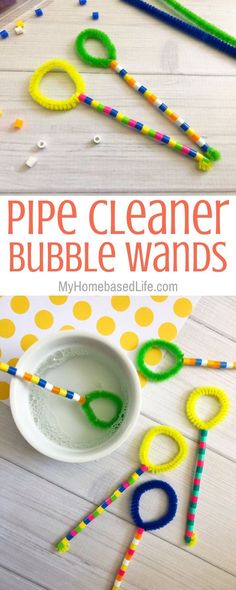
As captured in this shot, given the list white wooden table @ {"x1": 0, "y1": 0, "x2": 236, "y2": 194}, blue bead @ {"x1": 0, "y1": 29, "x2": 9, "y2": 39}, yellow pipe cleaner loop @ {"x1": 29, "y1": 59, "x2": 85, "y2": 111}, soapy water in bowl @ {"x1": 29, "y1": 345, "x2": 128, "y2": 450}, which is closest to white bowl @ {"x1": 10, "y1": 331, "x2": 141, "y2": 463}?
soapy water in bowl @ {"x1": 29, "y1": 345, "x2": 128, "y2": 450}

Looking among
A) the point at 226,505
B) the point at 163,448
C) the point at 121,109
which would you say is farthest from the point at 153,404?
the point at 121,109

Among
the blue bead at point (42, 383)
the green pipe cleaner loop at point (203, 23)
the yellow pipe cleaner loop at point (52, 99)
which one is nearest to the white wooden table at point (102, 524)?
the blue bead at point (42, 383)

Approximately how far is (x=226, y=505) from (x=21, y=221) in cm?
48

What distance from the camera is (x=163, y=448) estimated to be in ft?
2.77

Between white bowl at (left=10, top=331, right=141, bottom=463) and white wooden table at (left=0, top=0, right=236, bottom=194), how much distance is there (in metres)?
0.24

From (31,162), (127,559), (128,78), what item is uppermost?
(128,78)

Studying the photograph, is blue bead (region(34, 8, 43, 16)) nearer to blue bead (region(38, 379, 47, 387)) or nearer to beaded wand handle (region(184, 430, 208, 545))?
blue bead (region(38, 379, 47, 387))

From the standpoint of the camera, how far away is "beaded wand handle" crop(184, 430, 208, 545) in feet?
2.73

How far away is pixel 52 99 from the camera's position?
0.90 metres

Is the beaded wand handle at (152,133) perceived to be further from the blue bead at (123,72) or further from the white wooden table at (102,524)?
the white wooden table at (102,524)

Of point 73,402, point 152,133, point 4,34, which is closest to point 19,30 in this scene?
point 4,34

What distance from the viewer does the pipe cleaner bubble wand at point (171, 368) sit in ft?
2.78

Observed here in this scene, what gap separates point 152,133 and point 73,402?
1.28ft

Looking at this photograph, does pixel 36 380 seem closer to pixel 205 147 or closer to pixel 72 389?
pixel 72 389
